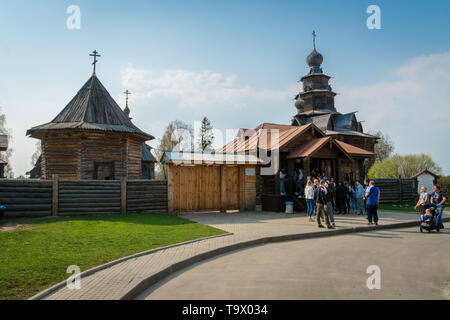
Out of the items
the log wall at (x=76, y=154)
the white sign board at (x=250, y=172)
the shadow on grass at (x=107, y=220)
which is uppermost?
the log wall at (x=76, y=154)

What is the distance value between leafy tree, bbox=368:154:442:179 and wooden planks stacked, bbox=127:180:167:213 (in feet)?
119

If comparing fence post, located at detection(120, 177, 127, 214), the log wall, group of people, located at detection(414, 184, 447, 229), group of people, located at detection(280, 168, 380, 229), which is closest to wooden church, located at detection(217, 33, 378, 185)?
group of people, located at detection(280, 168, 380, 229)

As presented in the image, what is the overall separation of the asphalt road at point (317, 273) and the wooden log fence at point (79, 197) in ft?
27.0

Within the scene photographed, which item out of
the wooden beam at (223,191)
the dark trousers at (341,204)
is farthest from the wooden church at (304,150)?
the wooden beam at (223,191)

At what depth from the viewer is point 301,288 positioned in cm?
486

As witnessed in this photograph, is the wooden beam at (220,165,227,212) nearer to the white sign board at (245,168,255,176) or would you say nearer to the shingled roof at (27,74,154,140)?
the white sign board at (245,168,255,176)

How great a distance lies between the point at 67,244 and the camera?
7633 mm

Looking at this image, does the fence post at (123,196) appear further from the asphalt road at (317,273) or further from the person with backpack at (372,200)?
the person with backpack at (372,200)

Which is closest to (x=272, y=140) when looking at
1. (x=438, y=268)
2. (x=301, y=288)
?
(x=438, y=268)

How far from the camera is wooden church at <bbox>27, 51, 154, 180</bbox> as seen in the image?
18.7 m

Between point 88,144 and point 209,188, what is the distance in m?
8.48

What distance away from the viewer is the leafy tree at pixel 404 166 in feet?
137
